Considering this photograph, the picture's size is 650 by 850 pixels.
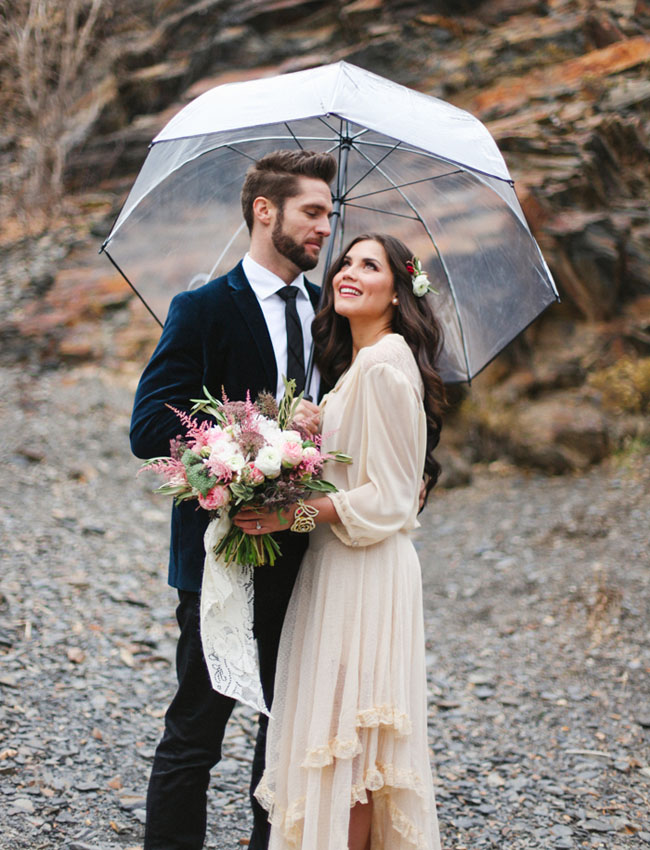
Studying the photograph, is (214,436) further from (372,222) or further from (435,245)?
(372,222)

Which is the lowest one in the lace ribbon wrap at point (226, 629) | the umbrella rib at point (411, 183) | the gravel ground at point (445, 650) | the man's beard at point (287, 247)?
the gravel ground at point (445, 650)

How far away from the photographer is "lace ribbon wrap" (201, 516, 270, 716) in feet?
8.21

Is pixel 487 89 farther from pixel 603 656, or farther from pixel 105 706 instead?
pixel 105 706

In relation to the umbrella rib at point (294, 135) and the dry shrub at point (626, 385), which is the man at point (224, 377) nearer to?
the umbrella rib at point (294, 135)

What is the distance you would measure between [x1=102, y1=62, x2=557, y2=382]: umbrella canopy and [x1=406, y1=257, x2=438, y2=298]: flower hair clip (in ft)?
1.76

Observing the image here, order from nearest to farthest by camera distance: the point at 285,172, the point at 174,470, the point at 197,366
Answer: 1. the point at 174,470
2. the point at 197,366
3. the point at 285,172

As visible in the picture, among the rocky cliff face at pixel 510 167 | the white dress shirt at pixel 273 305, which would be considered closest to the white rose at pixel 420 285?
the white dress shirt at pixel 273 305

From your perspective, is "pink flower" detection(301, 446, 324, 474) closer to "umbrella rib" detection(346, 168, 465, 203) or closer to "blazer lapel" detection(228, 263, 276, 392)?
"blazer lapel" detection(228, 263, 276, 392)

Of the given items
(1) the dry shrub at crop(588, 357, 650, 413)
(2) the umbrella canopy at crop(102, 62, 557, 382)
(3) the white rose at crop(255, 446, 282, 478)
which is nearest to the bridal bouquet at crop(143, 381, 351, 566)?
(3) the white rose at crop(255, 446, 282, 478)

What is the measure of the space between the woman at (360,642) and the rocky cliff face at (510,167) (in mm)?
5857

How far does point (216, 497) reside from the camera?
2.28 m

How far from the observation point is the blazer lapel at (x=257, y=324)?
113 inches

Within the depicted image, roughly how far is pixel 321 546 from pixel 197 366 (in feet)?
2.64

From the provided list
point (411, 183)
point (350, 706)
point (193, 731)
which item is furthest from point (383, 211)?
point (193, 731)
